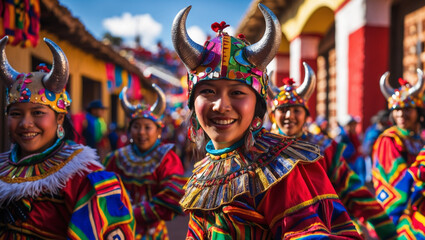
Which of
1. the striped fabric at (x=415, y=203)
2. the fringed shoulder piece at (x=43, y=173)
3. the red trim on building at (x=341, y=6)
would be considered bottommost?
the striped fabric at (x=415, y=203)

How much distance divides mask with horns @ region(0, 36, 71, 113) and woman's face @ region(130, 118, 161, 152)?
5.98ft

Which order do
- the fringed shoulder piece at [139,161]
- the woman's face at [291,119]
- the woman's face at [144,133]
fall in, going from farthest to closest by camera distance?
the woman's face at [144,133], the fringed shoulder piece at [139,161], the woman's face at [291,119]

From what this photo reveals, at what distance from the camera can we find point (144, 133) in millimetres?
4441

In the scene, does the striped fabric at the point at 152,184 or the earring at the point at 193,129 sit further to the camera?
the striped fabric at the point at 152,184

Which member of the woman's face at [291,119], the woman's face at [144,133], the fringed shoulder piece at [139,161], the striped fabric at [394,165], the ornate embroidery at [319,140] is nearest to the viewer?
the ornate embroidery at [319,140]

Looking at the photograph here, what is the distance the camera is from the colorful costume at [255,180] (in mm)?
1533

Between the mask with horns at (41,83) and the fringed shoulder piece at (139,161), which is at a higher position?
the mask with horns at (41,83)

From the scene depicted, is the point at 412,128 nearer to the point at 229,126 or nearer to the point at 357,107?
the point at 229,126

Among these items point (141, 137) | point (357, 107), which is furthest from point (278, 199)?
point (357, 107)

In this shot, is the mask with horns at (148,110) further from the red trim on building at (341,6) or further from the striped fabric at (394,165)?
the red trim on building at (341,6)

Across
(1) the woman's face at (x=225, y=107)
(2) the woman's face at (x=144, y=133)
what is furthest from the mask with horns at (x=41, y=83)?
(2) the woman's face at (x=144, y=133)

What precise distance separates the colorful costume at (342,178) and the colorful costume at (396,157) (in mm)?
840

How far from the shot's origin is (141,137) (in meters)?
4.43

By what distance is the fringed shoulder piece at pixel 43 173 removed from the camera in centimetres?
228
